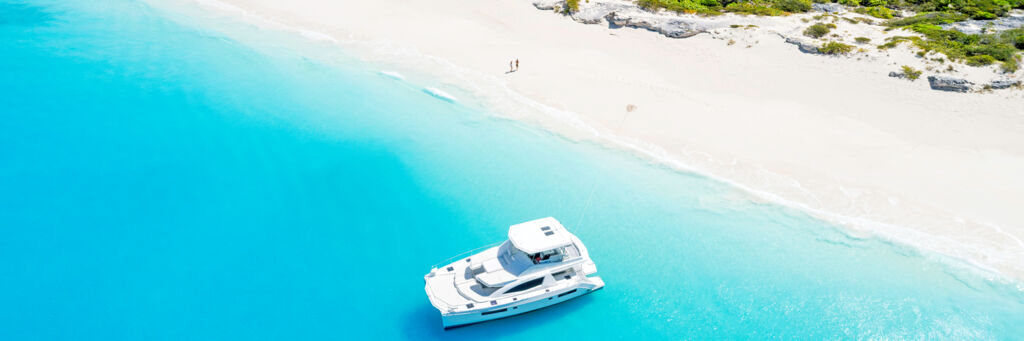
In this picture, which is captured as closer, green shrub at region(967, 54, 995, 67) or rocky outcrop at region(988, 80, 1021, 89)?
rocky outcrop at region(988, 80, 1021, 89)

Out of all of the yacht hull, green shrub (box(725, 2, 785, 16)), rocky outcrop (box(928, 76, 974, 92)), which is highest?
green shrub (box(725, 2, 785, 16))

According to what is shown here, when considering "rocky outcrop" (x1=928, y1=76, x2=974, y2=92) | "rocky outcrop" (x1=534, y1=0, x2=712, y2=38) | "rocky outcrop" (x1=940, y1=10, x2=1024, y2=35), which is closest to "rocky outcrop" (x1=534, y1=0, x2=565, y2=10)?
"rocky outcrop" (x1=534, y1=0, x2=712, y2=38)

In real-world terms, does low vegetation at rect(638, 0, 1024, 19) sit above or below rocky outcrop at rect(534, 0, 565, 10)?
above

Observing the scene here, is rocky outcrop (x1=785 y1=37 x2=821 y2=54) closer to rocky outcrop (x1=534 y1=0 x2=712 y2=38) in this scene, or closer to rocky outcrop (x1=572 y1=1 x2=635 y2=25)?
rocky outcrop (x1=534 y1=0 x2=712 y2=38)

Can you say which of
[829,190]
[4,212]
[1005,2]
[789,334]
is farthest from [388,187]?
[1005,2]

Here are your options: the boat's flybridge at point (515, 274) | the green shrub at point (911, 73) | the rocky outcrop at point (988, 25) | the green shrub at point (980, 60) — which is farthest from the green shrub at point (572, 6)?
the boat's flybridge at point (515, 274)

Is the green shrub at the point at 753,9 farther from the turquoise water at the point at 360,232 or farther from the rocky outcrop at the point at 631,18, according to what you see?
the turquoise water at the point at 360,232
